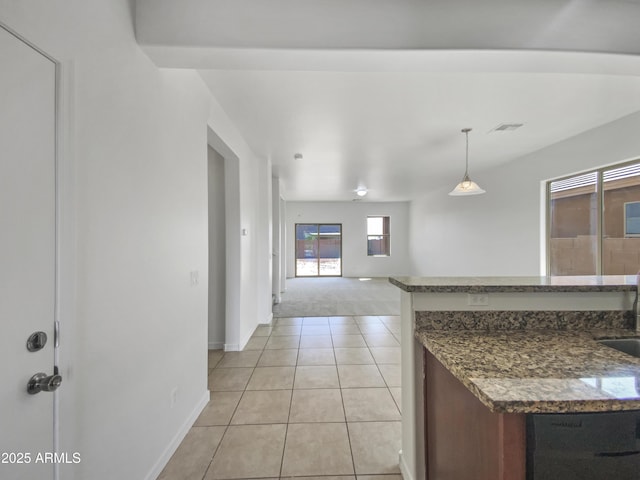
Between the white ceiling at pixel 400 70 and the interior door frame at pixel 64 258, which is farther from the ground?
Result: the white ceiling at pixel 400 70

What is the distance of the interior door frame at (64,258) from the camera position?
979 millimetres

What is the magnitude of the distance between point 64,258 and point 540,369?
68.9 inches

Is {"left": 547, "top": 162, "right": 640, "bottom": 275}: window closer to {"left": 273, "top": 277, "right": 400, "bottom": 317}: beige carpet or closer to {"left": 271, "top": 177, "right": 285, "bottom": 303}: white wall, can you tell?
{"left": 273, "top": 277, "right": 400, "bottom": 317}: beige carpet

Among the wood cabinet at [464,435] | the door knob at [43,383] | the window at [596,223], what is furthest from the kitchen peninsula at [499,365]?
the window at [596,223]

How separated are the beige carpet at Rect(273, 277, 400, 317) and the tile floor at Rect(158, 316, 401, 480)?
5.27 ft

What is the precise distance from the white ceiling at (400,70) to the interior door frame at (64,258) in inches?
25.0

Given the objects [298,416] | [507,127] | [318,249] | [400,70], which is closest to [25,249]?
[400,70]

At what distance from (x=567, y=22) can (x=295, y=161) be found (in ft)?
11.9

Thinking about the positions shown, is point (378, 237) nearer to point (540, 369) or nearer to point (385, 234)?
point (385, 234)

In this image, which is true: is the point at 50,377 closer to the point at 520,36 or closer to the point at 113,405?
the point at 113,405

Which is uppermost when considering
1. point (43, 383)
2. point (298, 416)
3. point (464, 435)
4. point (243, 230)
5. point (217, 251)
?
point (243, 230)

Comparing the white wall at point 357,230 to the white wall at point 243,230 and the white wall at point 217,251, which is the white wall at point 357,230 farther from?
the white wall at point 217,251

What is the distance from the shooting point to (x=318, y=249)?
9977mm

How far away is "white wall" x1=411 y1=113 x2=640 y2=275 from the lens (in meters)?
3.16
